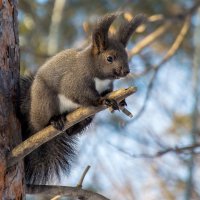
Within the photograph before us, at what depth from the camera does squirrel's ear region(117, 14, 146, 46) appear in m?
3.00

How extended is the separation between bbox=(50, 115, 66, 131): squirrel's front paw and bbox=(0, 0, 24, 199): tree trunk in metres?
0.19

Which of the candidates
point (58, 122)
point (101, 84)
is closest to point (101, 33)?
point (101, 84)

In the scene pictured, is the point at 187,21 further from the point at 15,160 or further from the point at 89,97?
the point at 15,160

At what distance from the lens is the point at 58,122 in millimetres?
2826

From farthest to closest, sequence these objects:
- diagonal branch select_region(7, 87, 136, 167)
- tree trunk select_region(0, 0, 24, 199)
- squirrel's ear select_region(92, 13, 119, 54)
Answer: squirrel's ear select_region(92, 13, 119, 54) < tree trunk select_region(0, 0, 24, 199) < diagonal branch select_region(7, 87, 136, 167)

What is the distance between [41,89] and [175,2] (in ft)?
17.2

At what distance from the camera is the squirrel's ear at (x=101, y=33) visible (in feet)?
9.39

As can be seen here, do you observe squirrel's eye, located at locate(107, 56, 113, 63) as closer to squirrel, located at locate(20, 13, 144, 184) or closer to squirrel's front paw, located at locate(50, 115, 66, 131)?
squirrel, located at locate(20, 13, 144, 184)

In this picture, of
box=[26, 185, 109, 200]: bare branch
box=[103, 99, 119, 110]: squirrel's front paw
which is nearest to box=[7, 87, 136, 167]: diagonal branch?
box=[103, 99, 119, 110]: squirrel's front paw

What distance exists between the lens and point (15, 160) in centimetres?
262

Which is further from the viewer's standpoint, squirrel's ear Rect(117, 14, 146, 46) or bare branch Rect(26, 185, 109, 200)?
squirrel's ear Rect(117, 14, 146, 46)

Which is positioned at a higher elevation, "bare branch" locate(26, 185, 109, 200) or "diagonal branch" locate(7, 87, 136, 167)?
"diagonal branch" locate(7, 87, 136, 167)

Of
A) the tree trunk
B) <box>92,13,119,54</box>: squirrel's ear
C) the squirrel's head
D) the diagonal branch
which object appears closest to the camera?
the diagonal branch

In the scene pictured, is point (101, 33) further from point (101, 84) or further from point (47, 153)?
point (47, 153)
